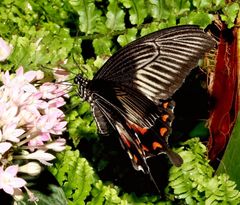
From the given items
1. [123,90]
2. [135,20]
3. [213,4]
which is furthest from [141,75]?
[213,4]

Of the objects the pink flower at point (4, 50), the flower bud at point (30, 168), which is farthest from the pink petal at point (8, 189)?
the pink flower at point (4, 50)

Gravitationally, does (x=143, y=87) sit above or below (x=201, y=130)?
above

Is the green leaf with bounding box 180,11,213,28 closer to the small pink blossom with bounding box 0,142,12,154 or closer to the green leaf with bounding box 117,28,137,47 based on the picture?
the green leaf with bounding box 117,28,137,47

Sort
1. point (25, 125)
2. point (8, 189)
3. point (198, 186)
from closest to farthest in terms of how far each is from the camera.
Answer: point (8, 189), point (25, 125), point (198, 186)

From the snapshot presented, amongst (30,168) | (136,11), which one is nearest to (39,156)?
(30,168)

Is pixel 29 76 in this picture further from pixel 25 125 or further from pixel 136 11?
pixel 136 11

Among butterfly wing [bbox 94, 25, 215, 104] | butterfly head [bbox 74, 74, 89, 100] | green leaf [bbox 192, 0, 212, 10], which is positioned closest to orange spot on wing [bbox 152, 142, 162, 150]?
butterfly wing [bbox 94, 25, 215, 104]

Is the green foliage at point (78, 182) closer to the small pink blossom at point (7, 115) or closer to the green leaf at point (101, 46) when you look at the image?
the green leaf at point (101, 46)
